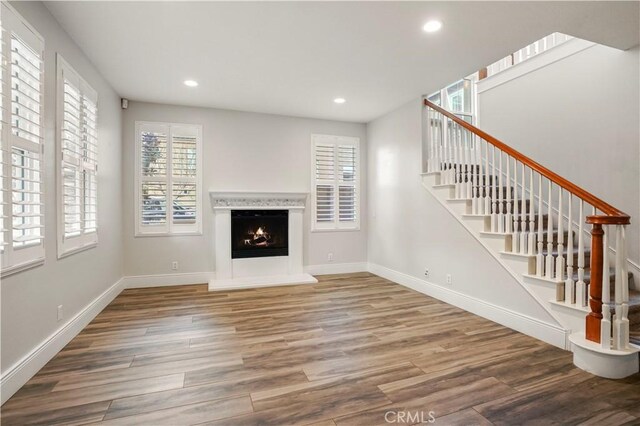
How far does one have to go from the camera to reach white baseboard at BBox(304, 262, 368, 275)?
564cm

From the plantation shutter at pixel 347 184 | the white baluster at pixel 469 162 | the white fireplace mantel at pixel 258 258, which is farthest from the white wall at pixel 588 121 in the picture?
the white fireplace mantel at pixel 258 258

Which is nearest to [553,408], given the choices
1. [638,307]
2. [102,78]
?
[638,307]

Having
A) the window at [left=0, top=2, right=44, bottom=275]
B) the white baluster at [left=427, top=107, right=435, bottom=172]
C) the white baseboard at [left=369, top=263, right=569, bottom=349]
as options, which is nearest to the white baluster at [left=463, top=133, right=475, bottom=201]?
the white baluster at [left=427, top=107, right=435, bottom=172]

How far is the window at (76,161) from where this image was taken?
2.73 metres

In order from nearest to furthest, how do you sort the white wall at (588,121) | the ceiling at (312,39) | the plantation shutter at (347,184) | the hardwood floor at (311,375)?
the hardwood floor at (311,375), the ceiling at (312,39), the white wall at (588,121), the plantation shutter at (347,184)

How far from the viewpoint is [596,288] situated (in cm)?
242

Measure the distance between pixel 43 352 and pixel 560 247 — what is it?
14.4ft

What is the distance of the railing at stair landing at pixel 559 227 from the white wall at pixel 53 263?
4.07 meters

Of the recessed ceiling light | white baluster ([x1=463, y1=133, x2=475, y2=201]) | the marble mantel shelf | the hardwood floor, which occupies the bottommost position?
the hardwood floor

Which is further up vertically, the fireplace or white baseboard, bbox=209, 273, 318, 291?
the fireplace

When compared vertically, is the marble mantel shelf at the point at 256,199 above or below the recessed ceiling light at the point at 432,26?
below

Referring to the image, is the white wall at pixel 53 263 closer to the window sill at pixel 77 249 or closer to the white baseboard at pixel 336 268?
the window sill at pixel 77 249

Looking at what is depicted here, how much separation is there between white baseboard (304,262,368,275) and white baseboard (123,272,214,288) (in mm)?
1709

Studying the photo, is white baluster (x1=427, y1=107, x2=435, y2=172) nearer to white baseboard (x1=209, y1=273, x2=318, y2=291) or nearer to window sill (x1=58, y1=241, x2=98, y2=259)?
white baseboard (x1=209, y1=273, x2=318, y2=291)
